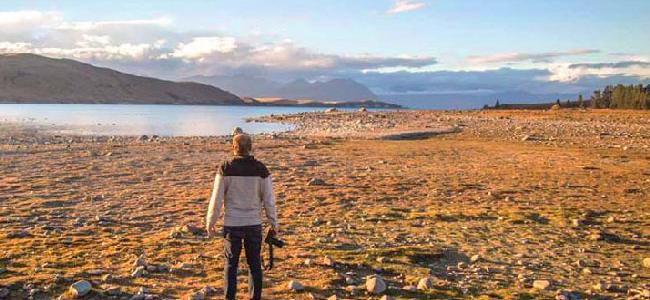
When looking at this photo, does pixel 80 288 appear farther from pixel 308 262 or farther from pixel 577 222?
pixel 577 222

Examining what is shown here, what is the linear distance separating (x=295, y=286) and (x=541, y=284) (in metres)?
3.73

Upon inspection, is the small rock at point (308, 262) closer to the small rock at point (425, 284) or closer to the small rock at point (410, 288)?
the small rock at point (410, 288)

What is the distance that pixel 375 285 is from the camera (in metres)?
8.48

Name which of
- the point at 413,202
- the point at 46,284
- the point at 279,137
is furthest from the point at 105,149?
the point at 46,284

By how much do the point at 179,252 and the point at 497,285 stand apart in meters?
5.59

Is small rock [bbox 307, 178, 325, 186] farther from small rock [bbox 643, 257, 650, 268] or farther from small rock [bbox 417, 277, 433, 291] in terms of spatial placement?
small rock [bbox 643, 257, 650, 268]

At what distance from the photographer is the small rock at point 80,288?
8.20m

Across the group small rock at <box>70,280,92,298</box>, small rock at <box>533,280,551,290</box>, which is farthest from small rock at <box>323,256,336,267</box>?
small rock at <box>70,280,92,298</box>

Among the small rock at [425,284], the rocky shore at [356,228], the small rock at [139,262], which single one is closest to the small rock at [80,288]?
the rocky shore at [356,228]

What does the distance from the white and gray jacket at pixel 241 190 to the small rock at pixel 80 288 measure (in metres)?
2.04

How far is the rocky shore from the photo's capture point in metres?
8.86

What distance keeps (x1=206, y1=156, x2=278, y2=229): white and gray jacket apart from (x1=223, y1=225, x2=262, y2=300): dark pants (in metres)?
0.11

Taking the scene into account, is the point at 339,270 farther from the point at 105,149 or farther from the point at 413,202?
the point at 105,149

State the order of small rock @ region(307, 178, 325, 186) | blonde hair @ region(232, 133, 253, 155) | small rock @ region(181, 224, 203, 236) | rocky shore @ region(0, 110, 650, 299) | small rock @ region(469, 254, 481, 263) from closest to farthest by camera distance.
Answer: blonde hair @ region(232, 133, 253, 155), rocky shore @ region(0, 110, 650, 299), small rock @ region(469, 254, 481, 263), small rock @ region(181, 224, 203, 236), small rock @ region(307, 178, 325, 186)
